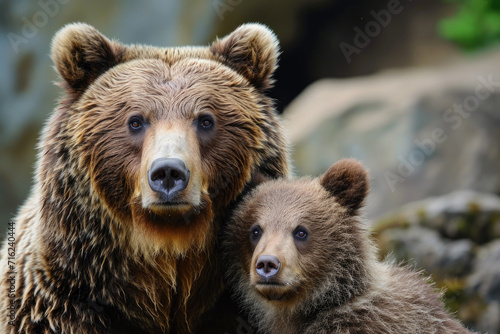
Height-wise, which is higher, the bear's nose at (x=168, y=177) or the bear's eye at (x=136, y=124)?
the bear's eye at (x=136, y=124)

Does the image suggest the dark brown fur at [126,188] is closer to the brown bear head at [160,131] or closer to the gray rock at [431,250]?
the brown bear head at [160,131]

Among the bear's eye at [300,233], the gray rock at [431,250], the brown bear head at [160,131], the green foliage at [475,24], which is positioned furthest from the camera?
the green foliage at [475,24]

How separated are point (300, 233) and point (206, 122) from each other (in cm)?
104

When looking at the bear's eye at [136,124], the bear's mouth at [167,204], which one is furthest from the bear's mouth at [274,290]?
the bear's eye at [136,124]

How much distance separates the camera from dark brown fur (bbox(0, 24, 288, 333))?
4781 mm

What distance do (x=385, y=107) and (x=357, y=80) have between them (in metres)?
1.77

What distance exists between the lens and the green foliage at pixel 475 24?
610 inches

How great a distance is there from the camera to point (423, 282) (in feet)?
17.9

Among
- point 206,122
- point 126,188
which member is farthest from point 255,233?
point 126,188

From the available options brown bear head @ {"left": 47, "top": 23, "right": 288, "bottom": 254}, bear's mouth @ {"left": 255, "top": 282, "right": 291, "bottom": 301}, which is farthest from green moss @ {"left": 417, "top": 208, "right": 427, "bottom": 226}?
bear's mouth @ {"left": 255, "top": 282, "right": 291, "bottom": 301}

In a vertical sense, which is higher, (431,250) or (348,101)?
(348,101)

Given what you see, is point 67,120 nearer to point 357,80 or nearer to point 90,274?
point 90,274

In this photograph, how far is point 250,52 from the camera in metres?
5.44

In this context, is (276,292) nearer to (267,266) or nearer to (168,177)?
(267,266)
